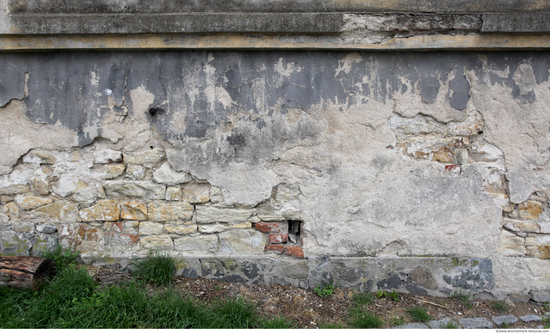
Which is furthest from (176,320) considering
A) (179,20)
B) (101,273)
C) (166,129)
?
(179,20)

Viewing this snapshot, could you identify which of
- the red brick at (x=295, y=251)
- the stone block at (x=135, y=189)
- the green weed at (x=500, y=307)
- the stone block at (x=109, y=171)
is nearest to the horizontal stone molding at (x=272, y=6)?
the stone block at (x=109, y=171)

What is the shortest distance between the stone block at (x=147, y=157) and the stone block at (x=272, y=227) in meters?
0.99

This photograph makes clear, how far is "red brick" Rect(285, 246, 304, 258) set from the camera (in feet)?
9.03

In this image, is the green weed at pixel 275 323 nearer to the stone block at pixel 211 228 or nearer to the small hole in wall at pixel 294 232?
the small hole in wall at pixel 294 232

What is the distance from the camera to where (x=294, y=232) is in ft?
9.32

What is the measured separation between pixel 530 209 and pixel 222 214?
2.57 meters

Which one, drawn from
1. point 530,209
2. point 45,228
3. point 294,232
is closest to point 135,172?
point 45,228

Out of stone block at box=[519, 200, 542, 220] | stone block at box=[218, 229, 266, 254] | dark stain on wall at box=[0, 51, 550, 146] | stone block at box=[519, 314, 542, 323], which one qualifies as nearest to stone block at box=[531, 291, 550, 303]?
stone block at box=[519, 314, 542, 323]

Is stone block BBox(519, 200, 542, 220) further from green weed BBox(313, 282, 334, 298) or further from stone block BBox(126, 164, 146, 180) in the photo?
stone block BBox(126, 164, 146, 180)

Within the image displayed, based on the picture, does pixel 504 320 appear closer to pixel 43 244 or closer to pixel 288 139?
pixel 288 139

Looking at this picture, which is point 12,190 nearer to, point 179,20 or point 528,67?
point 179,20

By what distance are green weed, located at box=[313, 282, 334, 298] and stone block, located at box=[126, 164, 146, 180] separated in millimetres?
1758

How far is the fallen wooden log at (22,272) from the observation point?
7.99ft

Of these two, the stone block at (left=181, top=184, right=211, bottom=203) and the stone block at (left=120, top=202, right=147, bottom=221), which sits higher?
the stone block at (left=181, top=184, right=211, bottom=203)
